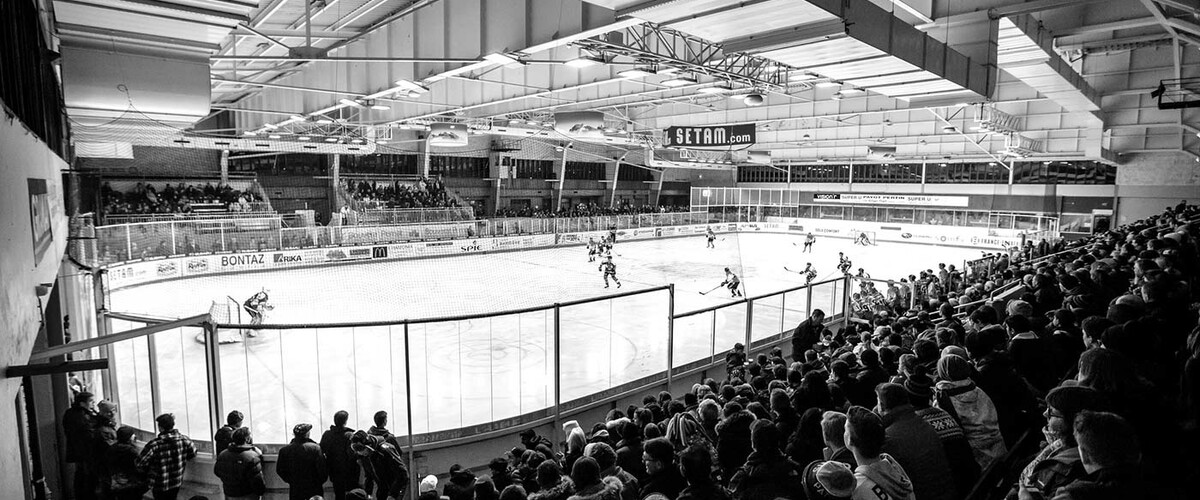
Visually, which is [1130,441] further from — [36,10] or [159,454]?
[36,10]

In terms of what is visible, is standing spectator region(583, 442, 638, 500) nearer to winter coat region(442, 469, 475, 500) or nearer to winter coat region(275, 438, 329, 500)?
winter coat region(442, 469, 475, 500)

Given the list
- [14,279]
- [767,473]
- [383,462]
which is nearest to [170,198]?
[383,462]

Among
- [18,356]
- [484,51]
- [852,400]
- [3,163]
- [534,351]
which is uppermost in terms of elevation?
[484,51]

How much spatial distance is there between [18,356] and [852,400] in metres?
6.16

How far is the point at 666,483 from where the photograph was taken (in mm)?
3635

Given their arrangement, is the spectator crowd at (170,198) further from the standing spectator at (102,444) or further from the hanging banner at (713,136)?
the standing spectator at (102,444)

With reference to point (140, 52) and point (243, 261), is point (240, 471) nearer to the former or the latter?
point (140, 52)

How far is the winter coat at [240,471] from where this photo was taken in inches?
231

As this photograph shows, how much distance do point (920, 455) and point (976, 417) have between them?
2.72 feet

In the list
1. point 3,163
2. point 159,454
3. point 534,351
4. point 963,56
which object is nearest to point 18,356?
point 3,163

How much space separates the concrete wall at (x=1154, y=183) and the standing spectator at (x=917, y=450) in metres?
44.6

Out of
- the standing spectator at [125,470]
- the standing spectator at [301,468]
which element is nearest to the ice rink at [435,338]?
the standing spectator at [125,470]

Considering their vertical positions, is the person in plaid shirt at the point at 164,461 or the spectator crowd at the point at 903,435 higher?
the spectator crowd at the point at 903,435

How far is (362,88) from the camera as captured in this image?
18.1 meters
